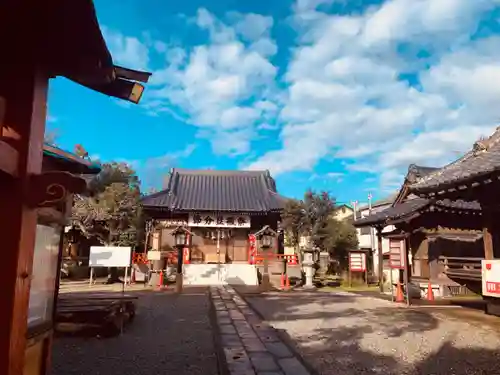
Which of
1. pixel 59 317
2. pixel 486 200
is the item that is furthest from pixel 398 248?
pixel 59 317

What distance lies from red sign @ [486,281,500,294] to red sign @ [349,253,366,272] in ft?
38.7

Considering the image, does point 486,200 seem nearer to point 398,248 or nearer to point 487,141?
point 487,141

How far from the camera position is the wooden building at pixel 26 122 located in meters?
2.73

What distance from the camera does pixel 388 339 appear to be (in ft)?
24.6

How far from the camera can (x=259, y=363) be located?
5.46 metres

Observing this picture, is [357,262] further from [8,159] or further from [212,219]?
[8,159]

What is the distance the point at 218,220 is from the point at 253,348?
856 inches

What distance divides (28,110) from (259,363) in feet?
14.3

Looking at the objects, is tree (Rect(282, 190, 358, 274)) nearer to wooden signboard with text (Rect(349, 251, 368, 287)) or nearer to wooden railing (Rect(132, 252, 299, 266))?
wooden railing (Rect(132, 252, 299, 266))

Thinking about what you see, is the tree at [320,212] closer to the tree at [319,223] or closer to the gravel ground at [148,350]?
the tree at [319,223]

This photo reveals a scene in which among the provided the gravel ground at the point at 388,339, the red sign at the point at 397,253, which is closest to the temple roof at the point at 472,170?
the gravel ground at the point at 388,339

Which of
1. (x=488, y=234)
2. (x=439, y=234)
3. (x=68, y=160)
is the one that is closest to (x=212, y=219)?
(x=439, y=234)

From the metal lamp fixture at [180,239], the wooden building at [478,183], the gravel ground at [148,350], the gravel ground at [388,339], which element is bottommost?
the gravel ground at [148,350]

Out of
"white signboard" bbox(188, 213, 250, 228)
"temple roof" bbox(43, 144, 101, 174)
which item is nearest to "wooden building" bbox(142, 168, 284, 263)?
"white signboard" bbox(188, 213, 250, 228)
